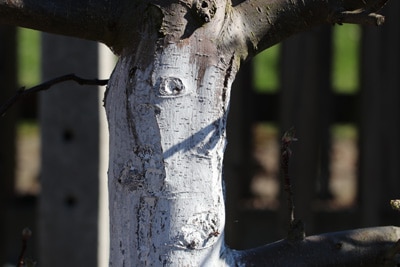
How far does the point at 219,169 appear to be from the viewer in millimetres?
1594

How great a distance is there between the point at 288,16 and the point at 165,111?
322mm

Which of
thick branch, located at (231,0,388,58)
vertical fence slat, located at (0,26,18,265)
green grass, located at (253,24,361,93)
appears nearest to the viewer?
thick branch, located at (231,0,388,58)

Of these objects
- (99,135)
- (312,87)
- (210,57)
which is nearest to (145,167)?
(210,57)

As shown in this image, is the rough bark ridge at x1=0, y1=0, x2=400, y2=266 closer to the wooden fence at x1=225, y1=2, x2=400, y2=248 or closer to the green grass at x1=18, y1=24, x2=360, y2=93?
the wooden fence at x1=225, y1=2, x2=400, y2=248

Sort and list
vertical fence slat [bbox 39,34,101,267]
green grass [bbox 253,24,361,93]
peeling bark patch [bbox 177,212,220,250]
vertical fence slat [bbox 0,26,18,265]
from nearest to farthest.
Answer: peeling bark patch [bbox 177,212,220,250], vertical fence slat [bbox 39,34,101,267], vertical fence slat [bbox 0,26,18,265], green grass [bbox 253,24,361,93]

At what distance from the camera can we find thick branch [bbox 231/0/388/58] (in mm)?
1654

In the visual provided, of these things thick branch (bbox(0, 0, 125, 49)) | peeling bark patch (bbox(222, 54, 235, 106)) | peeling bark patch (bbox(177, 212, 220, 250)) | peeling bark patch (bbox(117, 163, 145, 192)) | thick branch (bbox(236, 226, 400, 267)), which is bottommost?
thick branch (bbox(236, 226, 400, 267))

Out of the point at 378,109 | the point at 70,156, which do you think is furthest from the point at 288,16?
the point at 378,109

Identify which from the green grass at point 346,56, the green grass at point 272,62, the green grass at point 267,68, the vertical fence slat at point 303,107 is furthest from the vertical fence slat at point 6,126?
the green grass at point 346,56

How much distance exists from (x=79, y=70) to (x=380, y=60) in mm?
1517

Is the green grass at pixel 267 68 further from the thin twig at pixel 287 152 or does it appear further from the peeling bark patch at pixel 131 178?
the peeling bark patch at pixel 131 178

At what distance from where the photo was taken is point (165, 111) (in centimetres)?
154

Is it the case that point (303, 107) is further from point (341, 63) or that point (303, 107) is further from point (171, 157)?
point (341, 63)

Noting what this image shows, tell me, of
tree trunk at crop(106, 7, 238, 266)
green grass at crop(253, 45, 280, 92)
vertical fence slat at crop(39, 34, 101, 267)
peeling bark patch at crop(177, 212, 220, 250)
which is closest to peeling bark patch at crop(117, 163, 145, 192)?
tree trunk at crop(106, 7, 238, 266)
